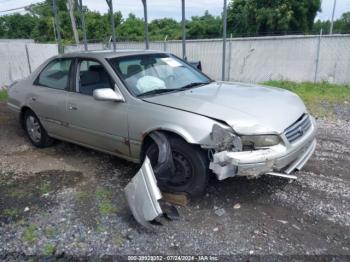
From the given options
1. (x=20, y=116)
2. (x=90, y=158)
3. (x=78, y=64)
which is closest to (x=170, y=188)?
(x=90, y=158)

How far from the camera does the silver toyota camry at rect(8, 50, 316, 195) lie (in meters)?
3.05

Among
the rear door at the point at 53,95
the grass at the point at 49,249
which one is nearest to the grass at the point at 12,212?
the grass at the point at 49,249

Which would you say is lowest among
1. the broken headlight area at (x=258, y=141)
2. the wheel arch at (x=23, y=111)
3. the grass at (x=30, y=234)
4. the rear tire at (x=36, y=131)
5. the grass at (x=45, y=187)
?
the grass at (x=30, y=234)

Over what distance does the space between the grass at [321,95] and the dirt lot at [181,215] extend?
323 centimetres

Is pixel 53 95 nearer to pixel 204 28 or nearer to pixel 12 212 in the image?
pixel 12 212

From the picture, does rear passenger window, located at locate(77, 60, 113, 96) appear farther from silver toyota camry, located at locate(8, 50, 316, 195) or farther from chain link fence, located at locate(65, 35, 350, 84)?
chain link fence, located at locate(65, 35, 350, 84)

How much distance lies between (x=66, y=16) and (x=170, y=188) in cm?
4574

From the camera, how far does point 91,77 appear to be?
4289 millimetres

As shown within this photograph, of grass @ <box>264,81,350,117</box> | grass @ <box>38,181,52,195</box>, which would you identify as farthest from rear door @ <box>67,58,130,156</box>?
grass @ <box>264,81,350,117</box>

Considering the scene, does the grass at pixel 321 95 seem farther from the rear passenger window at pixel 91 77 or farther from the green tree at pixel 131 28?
the green tree at pixel 131 28

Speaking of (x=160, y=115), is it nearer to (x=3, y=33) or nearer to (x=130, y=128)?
(x=130, y=128)

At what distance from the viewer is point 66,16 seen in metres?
43.6

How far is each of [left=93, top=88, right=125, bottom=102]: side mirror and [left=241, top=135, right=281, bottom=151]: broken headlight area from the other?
1540 millimetres

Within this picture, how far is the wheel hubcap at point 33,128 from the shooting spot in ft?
17.3
